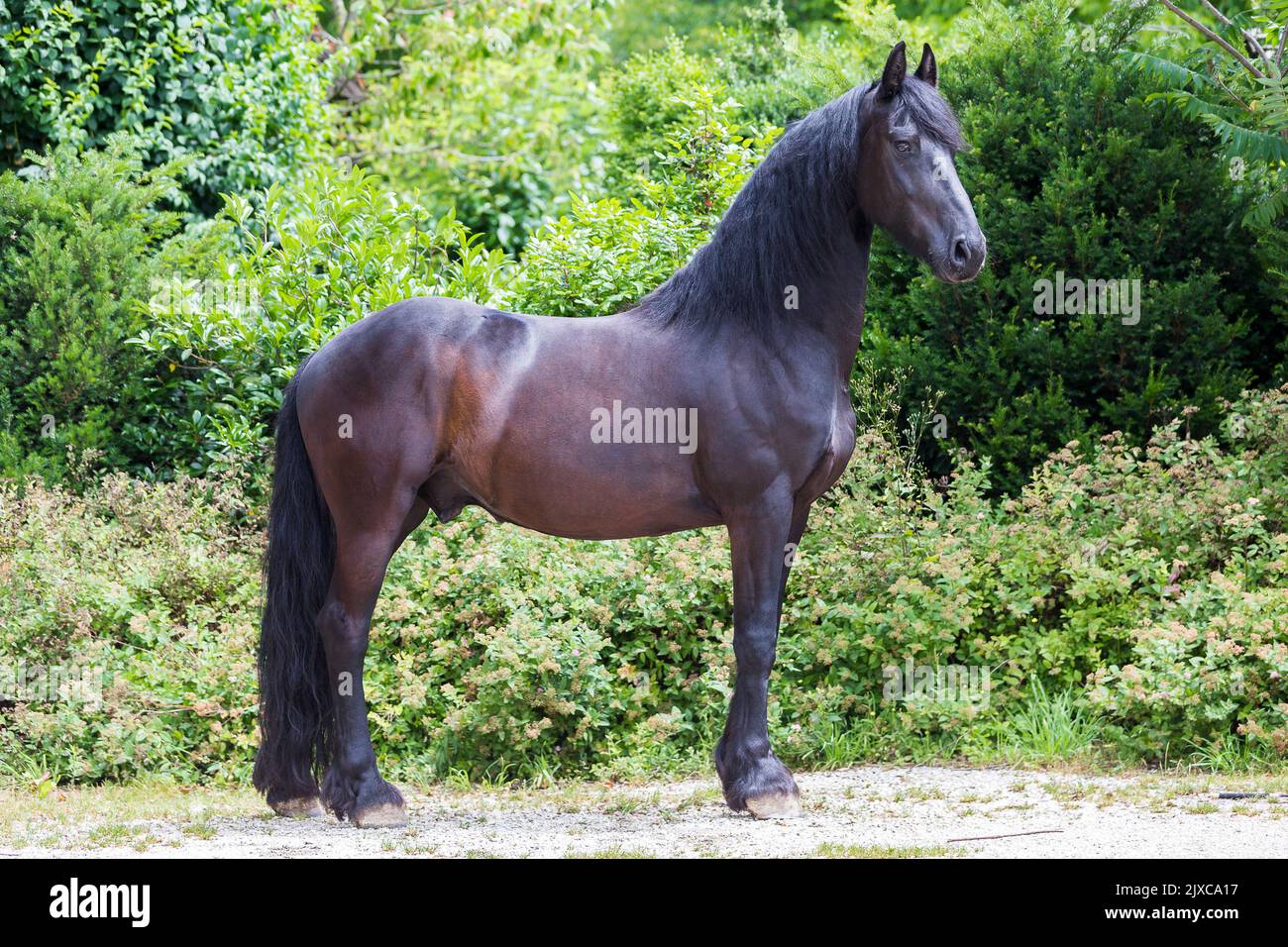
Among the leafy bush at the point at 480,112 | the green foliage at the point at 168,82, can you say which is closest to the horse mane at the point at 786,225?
the green foliage at the point at 168,82

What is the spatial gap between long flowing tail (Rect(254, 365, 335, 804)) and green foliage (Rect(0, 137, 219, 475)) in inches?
143

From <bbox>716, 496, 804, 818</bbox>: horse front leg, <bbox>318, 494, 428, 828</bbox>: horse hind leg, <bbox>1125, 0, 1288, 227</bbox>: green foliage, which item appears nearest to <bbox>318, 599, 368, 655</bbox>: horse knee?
<bbox>318, 494, 428, 828</bbox>: horse hind leg

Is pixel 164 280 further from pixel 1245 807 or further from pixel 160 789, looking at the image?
pixel 1245 807

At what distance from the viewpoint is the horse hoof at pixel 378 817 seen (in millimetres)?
5117

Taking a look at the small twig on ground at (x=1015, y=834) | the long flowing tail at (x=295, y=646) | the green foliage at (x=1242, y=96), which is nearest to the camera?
the small twig on ground at (x=1015, y=834)

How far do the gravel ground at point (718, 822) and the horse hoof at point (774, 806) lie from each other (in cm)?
5

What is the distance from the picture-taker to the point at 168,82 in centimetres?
1048

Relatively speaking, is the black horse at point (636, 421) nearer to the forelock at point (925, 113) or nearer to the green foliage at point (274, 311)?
the forelock at point (925, 113)

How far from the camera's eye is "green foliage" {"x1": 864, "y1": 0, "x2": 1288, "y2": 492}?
764 centimetres

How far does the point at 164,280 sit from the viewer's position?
9164 millimetres

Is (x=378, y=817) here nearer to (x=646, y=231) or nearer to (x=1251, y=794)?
(x=1251, y=794)

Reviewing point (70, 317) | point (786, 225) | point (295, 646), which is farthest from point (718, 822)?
point (70, 317)

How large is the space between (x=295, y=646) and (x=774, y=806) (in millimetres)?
1934

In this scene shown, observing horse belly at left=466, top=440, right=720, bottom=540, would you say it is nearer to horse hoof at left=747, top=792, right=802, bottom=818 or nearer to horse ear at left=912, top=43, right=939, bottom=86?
horse hoof at left=747, top=792, right=802, bottom=818
